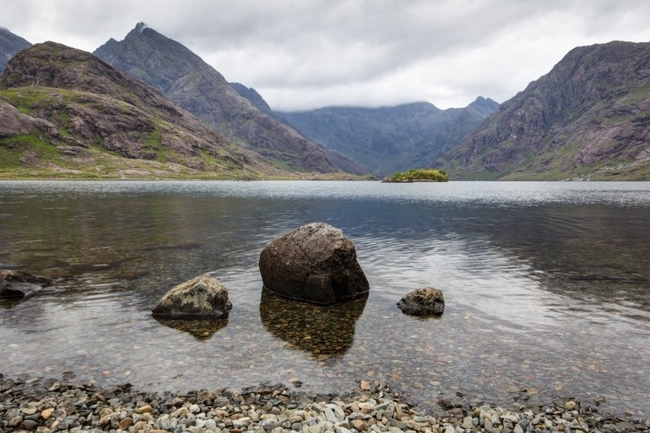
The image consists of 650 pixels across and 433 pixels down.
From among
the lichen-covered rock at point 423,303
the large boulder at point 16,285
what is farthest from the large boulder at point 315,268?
the large boulder at point 16,285

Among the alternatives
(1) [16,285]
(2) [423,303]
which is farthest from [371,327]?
(1) [16,285]

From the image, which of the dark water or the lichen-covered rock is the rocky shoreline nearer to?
the dark water

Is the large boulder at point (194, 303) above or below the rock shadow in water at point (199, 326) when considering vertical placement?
above

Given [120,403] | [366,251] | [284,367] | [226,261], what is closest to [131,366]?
[120,403]

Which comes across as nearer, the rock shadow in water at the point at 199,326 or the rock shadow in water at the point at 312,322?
the rock shadow in water at the point at 312,322

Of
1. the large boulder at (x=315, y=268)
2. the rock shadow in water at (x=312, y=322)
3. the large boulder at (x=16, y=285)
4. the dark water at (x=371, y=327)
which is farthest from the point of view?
the large boulder at (x=315, y=268)

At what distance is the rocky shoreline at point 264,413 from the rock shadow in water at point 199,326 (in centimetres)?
502

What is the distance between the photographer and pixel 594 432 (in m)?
11.0

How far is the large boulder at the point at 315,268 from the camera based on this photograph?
23.5 m

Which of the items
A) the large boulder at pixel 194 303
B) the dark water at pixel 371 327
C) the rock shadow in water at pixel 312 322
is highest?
the large boulder at pixel 194 303

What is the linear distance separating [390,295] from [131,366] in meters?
15.2

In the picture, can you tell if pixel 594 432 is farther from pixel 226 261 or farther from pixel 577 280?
pixel 226 261

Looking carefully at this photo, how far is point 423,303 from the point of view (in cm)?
2184

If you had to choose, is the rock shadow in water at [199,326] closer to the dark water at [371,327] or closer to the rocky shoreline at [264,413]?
the dark water at [371,327]
